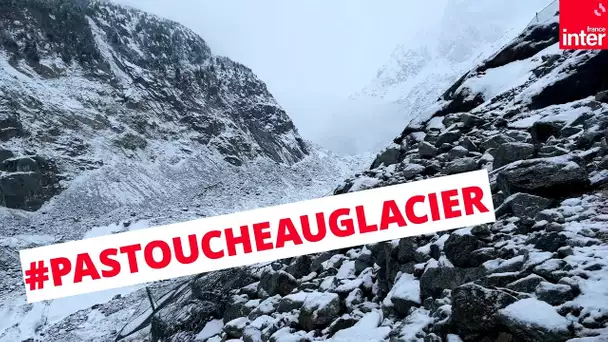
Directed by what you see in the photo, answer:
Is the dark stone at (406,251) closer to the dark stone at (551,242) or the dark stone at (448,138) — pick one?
the dark stone at (551,242)

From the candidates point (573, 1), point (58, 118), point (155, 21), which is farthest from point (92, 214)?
point (155, 21)

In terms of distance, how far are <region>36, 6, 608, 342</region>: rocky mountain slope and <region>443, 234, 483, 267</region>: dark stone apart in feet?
0.07

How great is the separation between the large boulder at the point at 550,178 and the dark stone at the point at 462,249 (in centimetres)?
169

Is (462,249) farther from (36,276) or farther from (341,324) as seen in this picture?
(36,276)

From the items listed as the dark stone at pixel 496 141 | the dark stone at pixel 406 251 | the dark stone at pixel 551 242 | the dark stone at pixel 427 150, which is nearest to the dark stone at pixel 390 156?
the dark stone at pixel 427 150

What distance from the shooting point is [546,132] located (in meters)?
10.8

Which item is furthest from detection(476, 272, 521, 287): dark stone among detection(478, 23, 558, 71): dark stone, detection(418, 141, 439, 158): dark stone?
detection(478, 23, 558, 71): dark stone

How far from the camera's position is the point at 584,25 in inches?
567

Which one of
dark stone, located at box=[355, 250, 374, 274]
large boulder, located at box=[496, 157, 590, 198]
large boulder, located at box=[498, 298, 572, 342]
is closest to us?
large boulder, located at box=[498, 298, 572, 342]

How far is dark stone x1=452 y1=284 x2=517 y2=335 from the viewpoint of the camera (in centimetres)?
535

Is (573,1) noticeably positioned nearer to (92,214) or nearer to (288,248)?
(288,248)

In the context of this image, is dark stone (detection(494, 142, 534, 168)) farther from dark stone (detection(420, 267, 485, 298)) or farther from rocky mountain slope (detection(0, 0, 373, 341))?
rocky mountain slope (detection(0, 0, 373, 341))

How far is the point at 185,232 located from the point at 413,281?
606 cm

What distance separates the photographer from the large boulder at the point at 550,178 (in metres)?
7.75
